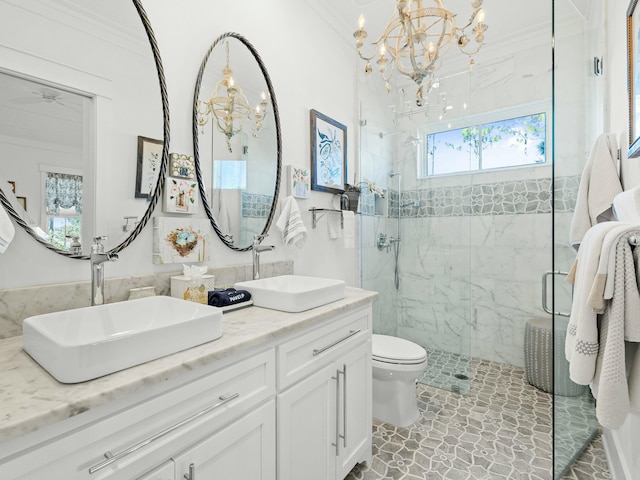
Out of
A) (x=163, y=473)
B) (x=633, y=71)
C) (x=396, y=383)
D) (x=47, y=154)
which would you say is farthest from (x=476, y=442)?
(x=47, y=154)

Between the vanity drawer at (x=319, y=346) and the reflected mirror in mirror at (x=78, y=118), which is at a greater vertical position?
the reflected mirror in mirror at (x=78, y=118)

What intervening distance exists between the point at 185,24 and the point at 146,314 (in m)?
1.30

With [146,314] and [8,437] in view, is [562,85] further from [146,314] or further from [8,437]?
[8,437]

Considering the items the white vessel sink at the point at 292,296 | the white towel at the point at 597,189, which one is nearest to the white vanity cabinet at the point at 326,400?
the white vessel sink at the point at 292,296

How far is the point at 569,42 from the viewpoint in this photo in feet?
5.60

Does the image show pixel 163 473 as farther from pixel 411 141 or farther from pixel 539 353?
pixel 411 141

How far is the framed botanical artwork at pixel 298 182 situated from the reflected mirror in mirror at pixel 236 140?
0.11m

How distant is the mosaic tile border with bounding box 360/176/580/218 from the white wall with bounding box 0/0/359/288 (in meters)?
0.69

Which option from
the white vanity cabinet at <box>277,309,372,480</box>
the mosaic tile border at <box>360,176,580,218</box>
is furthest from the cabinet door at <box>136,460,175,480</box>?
the mosaic tile border at <box>360,176,580,218</box>

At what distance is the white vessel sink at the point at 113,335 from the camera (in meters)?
0.71

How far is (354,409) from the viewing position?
156 centimetres

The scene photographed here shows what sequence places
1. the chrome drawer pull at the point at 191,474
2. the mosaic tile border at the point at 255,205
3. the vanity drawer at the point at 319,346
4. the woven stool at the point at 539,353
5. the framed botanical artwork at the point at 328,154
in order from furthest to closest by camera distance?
1. the woven stool at the point at 539,353
2. the framed botanical artwork at the point at 328,154
3. the mosaic tile border at the point at 255,205
4. the vanity drawer at the point at 319,346
5. the chrome drawer pull at the point at 191,474

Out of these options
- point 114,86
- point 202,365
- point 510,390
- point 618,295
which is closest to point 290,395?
point 202,365

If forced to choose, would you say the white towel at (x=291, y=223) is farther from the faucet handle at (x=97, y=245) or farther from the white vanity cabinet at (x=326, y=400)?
the faucet handle at (x=97, y=245)
